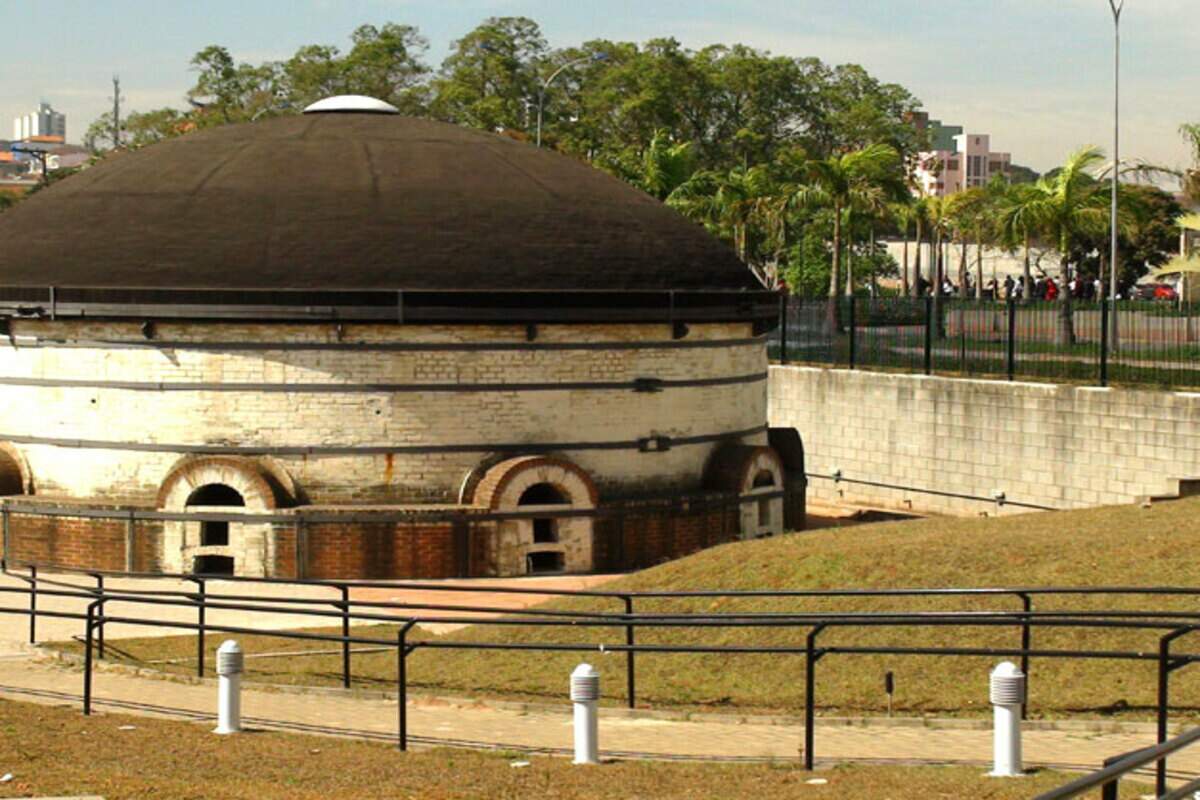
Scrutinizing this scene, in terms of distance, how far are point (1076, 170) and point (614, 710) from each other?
33.2 metres

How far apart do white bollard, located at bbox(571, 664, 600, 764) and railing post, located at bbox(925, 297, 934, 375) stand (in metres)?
24.8

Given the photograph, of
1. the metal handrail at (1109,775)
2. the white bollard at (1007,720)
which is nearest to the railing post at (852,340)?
the white bollard at (1007,720)

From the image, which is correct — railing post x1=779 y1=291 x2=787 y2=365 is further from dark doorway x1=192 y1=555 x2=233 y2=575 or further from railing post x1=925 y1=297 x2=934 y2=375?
dark doorway x1=192 y1=555 x2=233 y2=575

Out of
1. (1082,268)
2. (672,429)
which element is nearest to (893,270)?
(1082,268)

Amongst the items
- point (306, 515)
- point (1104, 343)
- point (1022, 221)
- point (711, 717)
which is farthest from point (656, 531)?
point (1022, 221)

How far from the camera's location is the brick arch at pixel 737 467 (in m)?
33.0

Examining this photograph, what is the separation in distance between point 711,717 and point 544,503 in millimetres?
13445

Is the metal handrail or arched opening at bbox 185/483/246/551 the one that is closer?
the metal handrail

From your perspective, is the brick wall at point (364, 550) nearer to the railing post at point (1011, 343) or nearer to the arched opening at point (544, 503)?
the arched opening at point (544, 503)

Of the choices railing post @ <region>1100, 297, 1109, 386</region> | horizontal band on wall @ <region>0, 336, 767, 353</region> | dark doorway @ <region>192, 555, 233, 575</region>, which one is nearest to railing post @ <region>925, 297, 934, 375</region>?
railing post @ <region>1100, 297, 1109, 386</region>

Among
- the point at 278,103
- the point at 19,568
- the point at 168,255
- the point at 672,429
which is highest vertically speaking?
the point at 278,103

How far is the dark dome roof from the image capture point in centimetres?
3083

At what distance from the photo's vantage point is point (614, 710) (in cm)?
1805

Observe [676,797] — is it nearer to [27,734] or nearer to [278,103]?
[27,734]
